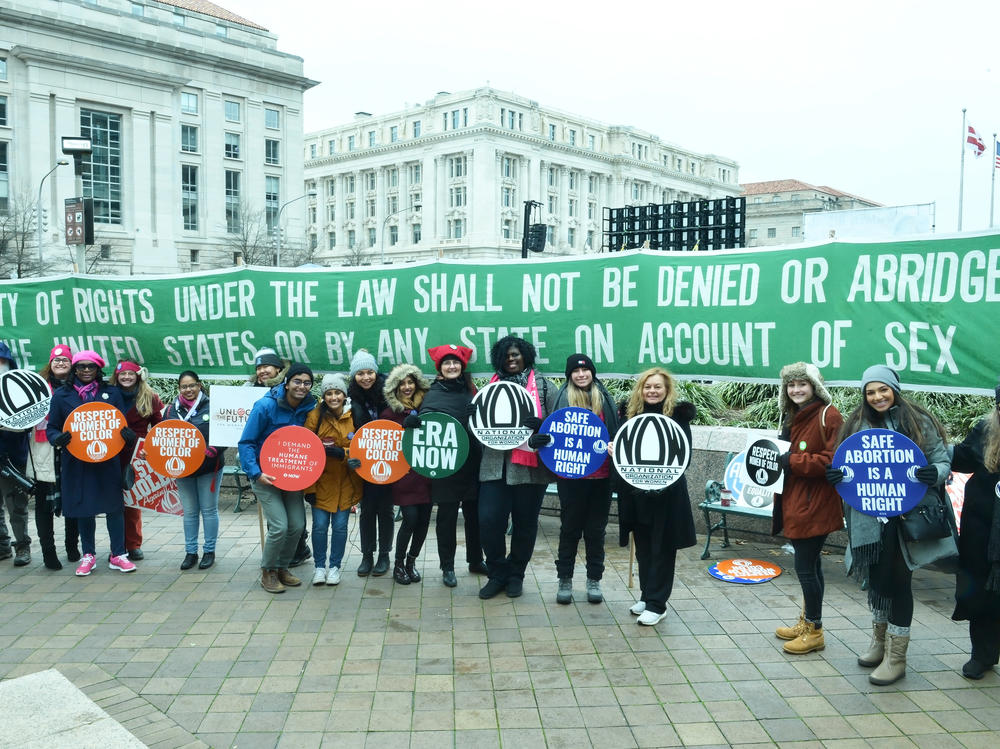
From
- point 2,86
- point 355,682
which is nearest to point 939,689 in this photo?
point 355,682

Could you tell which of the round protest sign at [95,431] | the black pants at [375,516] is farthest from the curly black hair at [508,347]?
the round protest sign at [95,431]

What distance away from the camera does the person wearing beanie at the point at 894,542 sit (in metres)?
4.82

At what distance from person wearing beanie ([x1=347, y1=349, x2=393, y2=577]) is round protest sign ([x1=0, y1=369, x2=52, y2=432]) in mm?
2623

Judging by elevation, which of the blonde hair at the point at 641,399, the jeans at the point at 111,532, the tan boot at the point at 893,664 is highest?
the blonde hair at the point at 641,399

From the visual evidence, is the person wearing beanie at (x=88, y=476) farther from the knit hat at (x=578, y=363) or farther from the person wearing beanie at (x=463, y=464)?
the knit hat at (x=578, y=363)

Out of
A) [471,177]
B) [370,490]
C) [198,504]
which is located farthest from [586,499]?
[471,177]

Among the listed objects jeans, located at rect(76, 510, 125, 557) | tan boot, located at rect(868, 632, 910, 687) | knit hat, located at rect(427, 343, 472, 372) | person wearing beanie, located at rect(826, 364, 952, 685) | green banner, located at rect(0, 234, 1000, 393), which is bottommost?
tan boot, located at rect(868, 632, 910, 687)

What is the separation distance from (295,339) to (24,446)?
2604 mm

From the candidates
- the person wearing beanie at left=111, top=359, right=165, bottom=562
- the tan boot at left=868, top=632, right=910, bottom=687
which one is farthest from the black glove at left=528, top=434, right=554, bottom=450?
the person wearing beanie at left=111, top=359, right=165, bottom=562

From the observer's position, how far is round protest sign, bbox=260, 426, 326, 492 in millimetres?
6320

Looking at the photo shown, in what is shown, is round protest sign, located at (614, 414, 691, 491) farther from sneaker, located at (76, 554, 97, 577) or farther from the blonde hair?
sneaker, located at (76, 554, 97, 577)

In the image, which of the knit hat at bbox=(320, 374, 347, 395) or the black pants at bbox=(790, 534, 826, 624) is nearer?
the black pants at bbox=(790, 534, 826, 624)

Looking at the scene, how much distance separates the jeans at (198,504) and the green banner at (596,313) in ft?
6.41

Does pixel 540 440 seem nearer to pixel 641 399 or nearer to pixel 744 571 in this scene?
pixel 641 399
